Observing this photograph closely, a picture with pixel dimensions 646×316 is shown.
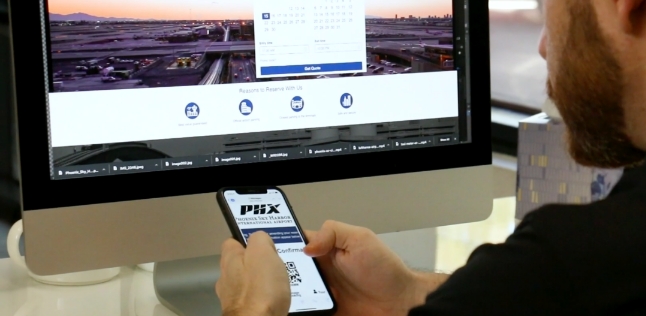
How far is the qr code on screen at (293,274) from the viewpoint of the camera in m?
0.66

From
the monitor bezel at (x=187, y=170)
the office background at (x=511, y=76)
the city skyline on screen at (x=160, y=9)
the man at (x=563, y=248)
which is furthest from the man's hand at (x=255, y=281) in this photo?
the office background at (x=511, y=76)

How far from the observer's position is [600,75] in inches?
22.2

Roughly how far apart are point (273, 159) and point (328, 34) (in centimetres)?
15

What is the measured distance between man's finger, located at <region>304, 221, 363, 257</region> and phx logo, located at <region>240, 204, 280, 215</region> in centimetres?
5

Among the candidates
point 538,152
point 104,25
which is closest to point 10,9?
point 104,25

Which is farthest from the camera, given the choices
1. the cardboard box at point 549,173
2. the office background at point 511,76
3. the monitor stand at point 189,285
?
the office background at point 511,76

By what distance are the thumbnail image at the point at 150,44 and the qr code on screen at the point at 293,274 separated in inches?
7.6

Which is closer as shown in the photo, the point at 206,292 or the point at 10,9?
the point at 10,9

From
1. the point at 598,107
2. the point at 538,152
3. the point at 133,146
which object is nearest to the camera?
the point at 598,107

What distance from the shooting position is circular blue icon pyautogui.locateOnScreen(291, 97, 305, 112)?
746 millimetres

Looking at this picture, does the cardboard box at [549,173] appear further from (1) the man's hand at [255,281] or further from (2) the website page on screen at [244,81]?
(1) the man's hand at [255,281]

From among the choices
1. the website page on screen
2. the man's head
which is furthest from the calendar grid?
the man's head

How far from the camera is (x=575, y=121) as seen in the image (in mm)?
623

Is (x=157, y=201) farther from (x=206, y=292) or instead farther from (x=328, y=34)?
(x=328, y=34)
